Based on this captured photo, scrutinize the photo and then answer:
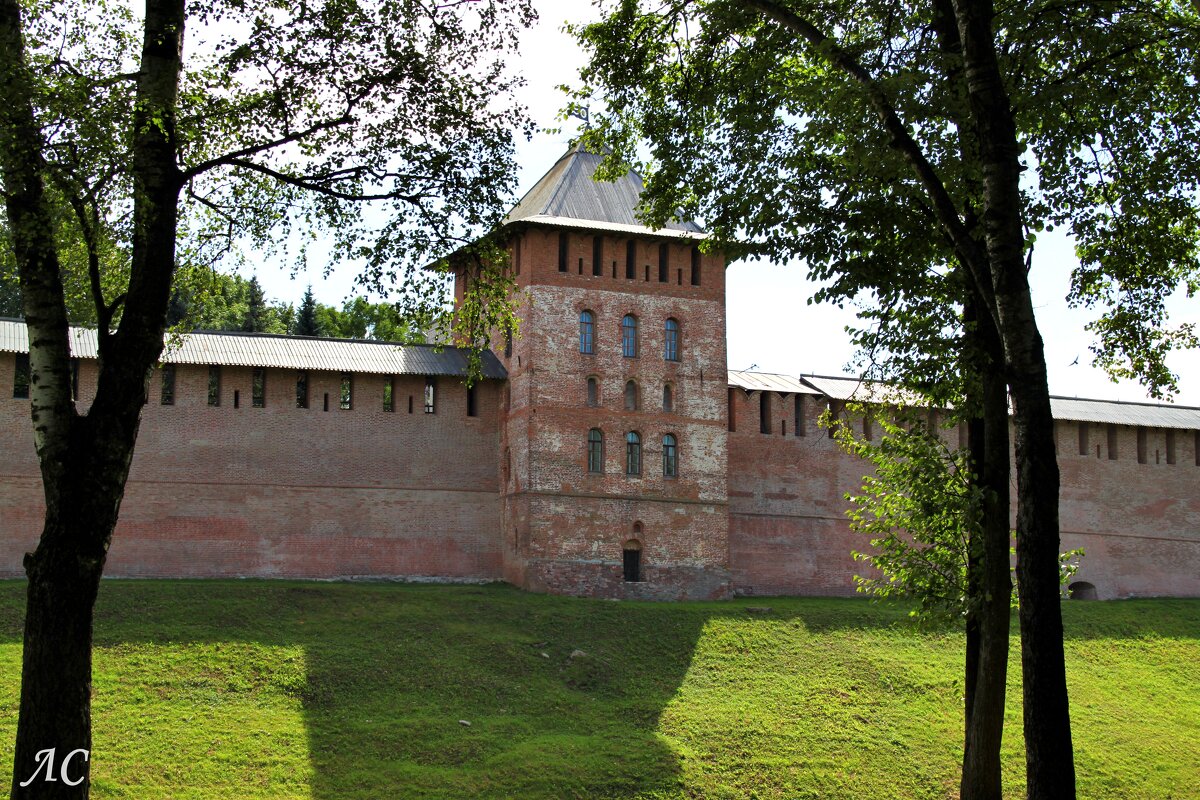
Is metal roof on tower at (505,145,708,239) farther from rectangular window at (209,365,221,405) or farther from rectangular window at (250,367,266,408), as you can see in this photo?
Answer: rectangular window at (209,365,221,405)

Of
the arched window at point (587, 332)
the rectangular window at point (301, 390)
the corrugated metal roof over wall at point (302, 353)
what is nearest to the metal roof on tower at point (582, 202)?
the arched window at point (587, 332)

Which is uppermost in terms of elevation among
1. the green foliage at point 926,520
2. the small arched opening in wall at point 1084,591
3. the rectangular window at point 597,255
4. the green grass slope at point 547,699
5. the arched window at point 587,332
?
the rectangular window at point 597,255

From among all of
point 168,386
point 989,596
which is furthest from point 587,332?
point 989,596

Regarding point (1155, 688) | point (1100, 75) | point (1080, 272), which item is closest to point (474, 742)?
point (1080, 272)

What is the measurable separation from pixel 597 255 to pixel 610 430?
3677 mm

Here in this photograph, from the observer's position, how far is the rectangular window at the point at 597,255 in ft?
90.8

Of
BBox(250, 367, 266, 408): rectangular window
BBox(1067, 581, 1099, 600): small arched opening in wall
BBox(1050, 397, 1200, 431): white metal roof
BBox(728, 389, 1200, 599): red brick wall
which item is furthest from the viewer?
BBox(1050, 397, 1200, 431): white metal roof

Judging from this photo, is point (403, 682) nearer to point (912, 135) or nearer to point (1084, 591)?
point (912, 135)

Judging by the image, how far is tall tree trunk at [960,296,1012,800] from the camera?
420 inches

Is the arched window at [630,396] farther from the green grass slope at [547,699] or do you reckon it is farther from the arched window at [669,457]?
the green grass slope at [547,699]

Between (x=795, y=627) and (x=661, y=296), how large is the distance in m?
7.68

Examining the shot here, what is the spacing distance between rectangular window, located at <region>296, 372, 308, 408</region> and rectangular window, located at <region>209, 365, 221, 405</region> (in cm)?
153

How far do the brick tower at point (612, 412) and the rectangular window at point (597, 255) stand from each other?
0.03 metres

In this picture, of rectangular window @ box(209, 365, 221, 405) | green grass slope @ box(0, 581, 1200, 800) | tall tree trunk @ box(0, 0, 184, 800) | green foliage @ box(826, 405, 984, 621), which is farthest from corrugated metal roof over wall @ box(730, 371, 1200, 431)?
tall tree trunk @ box(0, 0, 184, 800)
